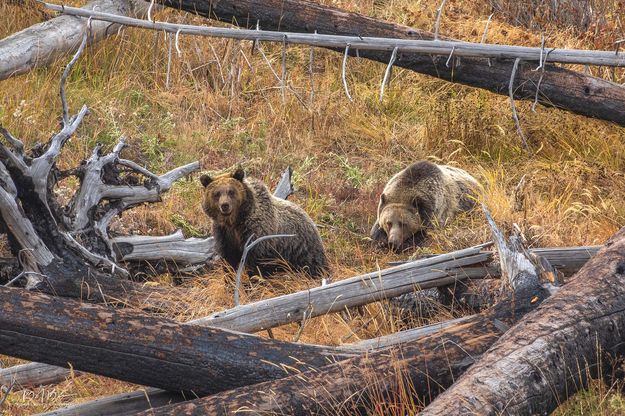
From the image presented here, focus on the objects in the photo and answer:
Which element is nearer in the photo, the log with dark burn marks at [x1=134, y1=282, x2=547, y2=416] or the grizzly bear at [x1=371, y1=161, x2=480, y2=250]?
the log with dark burn marks at [x1=134, y1=282, x2=547, y2=416]

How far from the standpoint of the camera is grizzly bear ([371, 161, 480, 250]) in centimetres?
825

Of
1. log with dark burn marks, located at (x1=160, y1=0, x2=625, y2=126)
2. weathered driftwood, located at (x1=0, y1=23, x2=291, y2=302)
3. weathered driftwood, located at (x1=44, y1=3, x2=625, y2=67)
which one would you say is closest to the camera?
weathered driftwood, located at (x1=0, y1=23, x2=291, y2=302)

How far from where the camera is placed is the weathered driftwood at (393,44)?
741 centimetres

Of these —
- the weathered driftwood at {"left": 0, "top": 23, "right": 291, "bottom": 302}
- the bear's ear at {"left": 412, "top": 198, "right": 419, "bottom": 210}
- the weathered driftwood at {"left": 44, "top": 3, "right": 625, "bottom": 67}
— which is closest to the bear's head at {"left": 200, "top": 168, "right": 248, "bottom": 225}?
the weathered driftwood at {"left": 0, "top": 23, "right": 291, "bottom": 302}

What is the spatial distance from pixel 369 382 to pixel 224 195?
10.1ft

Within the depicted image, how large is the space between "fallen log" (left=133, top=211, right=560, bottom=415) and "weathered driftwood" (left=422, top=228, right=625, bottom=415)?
1.00ft

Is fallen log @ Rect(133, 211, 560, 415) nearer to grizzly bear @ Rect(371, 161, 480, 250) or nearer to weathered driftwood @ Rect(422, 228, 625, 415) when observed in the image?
weathered driftwood @ Rect(422, 228, 625, 415)

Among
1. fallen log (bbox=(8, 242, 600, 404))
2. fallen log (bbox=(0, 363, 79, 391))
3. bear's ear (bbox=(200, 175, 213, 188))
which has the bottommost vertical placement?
fallen log (bbox=(0, 363, 79, 391))

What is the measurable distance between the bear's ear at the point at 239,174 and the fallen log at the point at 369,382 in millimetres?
2879

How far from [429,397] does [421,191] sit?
402 cm

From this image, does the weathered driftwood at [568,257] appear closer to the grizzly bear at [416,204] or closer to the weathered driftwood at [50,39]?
the grizzly bear at [416,204]

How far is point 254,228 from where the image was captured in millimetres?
7301

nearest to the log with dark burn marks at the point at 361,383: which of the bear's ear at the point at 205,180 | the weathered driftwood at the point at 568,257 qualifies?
the weathered driftwood at the point at 568,257

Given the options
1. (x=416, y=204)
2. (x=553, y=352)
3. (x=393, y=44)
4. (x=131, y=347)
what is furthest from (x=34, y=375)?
(x=416, y=204)
